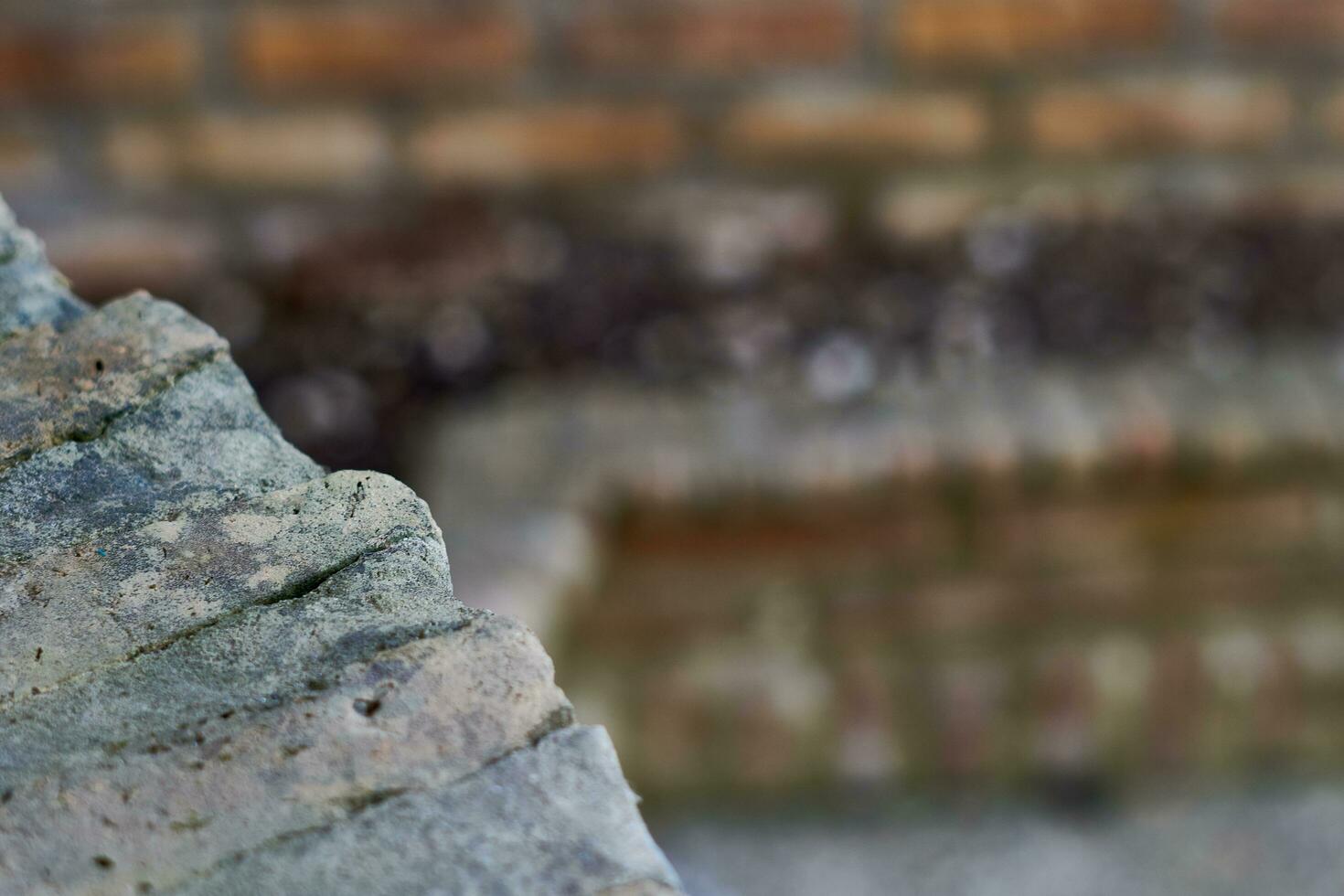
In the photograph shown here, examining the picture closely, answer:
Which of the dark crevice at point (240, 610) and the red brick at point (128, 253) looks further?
the red brick at point (128, 253)

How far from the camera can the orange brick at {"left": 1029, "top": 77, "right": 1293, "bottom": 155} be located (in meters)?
2.54

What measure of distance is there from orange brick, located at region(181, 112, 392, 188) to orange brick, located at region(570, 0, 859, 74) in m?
0.38

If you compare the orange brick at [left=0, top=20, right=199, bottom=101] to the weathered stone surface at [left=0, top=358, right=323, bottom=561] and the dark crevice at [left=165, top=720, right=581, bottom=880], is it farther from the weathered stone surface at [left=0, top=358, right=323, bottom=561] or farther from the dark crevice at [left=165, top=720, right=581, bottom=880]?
the dark crevice at [left=165, top=720, right=581, bottom=880]

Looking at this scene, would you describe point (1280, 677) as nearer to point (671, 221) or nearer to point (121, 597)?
point (671, 221)

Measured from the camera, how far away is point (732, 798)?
233 centimetres

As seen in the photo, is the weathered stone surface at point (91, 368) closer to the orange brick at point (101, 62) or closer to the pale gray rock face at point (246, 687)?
the pale gray rock face at point (246, 687)

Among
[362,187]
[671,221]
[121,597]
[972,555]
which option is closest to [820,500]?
[972,555]

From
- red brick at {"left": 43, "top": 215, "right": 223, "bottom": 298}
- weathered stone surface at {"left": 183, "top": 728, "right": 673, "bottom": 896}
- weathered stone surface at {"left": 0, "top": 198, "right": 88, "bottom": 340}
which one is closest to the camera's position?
weathered stone surface at {"left": 183, "top": 728, "right": 673, "bottom": 896}

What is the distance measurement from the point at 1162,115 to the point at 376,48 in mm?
1255

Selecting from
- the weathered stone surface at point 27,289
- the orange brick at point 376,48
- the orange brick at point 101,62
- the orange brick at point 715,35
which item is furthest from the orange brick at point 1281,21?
the weathered stone surface at point 27,289

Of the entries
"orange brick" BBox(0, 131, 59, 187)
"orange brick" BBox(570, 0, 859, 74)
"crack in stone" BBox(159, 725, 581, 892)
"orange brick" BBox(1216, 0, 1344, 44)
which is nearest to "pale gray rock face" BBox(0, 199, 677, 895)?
"crack in stone" BBox(159, 725, 581, 892)

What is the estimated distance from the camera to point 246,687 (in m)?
0.54

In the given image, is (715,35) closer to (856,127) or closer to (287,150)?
(856,127)

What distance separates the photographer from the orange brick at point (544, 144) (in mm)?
2561
